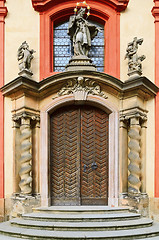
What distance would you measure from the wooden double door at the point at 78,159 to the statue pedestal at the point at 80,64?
115 cm

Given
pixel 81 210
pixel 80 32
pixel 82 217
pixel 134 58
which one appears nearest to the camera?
pixel 82 217

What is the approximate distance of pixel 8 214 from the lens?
8070 mm

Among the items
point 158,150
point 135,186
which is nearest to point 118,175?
point 135,186

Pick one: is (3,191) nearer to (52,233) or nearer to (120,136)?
(52,233)

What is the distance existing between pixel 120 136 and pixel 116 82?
A: 136 cm

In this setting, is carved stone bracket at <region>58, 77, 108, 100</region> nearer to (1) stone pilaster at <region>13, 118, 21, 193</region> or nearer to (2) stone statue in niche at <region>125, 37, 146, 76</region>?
(2) stone statue in niche at <region>125, 37, 146, 76</region>

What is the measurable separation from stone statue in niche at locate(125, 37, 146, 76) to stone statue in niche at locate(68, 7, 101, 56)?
1085 millimetres

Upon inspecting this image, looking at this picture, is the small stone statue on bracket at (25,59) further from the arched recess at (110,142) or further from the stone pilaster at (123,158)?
the stone pilaster at (123,158)

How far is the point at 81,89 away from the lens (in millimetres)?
8227

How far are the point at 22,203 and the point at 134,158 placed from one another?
9.35ft

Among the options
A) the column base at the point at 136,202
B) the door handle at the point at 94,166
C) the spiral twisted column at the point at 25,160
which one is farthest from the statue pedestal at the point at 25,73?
the column base at the point at 136,202

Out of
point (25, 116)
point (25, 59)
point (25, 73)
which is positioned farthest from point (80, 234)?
point (25, 59)

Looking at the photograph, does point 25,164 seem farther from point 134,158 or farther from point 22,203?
point 134,158

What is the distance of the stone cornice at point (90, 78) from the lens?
7.86 metres
